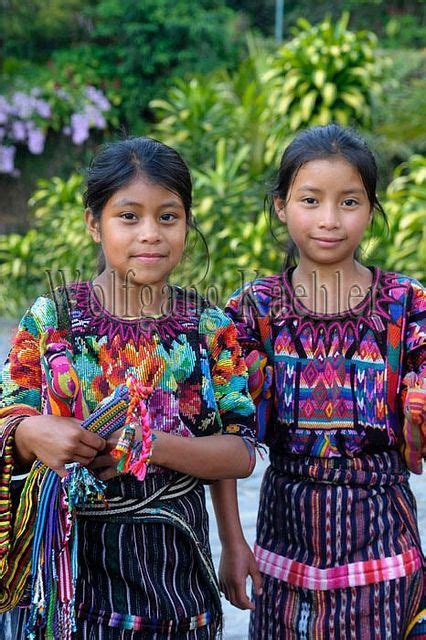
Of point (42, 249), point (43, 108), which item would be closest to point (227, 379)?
point (42, 249)

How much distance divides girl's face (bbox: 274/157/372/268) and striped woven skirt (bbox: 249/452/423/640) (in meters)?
0.50

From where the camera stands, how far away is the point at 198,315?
2117 millimetres

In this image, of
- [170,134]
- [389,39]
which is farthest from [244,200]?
[389,39]

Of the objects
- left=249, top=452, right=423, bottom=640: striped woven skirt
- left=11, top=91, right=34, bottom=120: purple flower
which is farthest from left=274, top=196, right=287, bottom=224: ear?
left=11, top=91, right=34, bottom=120: purple flower

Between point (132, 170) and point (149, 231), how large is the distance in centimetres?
15

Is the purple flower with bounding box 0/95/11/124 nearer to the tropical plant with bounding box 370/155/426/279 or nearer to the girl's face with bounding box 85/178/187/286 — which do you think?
the tropical plant with bounding box 370/155/426/279

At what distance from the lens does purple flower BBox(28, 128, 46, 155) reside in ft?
38.7

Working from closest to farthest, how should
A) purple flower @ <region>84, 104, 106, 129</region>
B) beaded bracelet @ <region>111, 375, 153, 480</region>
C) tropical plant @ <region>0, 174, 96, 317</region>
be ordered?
beaded bracelet @ <region>111, 375, 153, 480</region>, tropical plant @ <region>0, 174, 96, 317</region>, purple flower @ <region>84, 104, 106, 129</region>

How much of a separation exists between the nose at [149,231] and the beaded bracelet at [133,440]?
1.08 feet

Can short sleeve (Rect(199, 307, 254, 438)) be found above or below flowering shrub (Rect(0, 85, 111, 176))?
below

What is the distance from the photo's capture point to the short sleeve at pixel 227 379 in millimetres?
2086

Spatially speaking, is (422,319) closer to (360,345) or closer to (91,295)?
(360,345)

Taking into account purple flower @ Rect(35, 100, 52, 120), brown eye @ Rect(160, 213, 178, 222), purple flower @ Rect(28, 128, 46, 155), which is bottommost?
brown eye @ Rect(160, 213, 178, 222)

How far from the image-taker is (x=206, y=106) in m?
8.77
